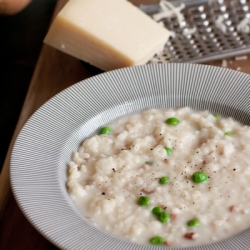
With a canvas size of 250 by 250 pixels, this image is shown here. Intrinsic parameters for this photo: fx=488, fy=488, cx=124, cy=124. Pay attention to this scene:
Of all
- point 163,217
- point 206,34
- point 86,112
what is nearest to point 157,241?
point 163,217

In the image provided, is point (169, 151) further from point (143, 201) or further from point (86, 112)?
point (86, 112)

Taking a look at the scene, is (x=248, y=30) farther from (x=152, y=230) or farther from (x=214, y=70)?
(x=152, y=230)

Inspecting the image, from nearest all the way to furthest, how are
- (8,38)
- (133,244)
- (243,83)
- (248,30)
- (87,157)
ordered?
(133,244) < (87,157) < (243,83) < (248,30) < (8,38)

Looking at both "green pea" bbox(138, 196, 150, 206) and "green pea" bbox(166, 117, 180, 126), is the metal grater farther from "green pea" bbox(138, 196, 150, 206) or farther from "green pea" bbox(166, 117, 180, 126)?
"green pea" bbox(138, 196, 150, 206)

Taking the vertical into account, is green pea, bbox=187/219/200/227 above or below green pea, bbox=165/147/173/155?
above

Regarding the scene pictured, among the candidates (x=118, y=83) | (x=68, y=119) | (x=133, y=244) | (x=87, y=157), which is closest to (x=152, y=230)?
(x=133, y=244)

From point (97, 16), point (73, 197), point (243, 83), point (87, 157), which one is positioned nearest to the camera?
point (73, 197)

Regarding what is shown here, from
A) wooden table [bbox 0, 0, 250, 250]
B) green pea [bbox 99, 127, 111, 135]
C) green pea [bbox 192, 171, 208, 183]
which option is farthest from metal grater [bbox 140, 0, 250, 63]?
green pea [bbox 192, 171, 208, 183]
